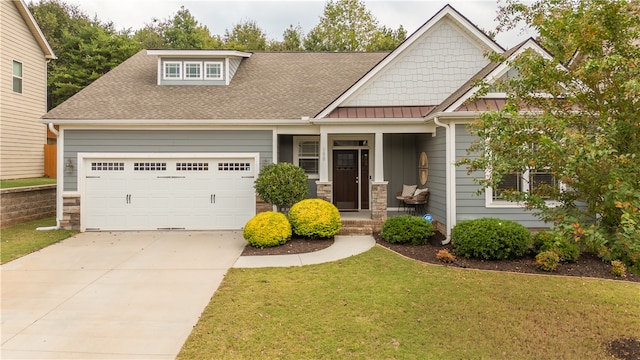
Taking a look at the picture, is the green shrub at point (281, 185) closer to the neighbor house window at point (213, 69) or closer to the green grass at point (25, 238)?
the neighbor house window at point (213, 69)

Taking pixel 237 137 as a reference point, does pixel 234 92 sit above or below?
above

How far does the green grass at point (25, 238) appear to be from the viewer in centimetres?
823

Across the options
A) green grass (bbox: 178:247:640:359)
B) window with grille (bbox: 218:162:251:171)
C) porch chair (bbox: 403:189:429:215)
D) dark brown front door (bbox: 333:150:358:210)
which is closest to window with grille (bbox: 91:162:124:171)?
window with grille (bbox: 218:162:251:171)

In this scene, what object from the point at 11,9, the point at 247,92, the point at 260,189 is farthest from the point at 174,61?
the point at 11,9

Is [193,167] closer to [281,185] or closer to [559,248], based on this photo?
[281,185]

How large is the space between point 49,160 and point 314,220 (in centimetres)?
1345

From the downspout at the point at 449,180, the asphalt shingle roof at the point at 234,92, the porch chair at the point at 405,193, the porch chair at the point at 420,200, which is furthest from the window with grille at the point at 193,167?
the downspout at the point at 449,180

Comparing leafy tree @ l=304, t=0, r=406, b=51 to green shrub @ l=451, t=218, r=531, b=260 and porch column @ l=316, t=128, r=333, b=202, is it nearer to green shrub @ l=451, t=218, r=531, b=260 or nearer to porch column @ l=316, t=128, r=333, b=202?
porch column @ l=316, t=128, r=333, b=202

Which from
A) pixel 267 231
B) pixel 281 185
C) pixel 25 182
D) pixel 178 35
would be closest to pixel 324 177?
pixel 281 185

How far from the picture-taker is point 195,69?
1278cm

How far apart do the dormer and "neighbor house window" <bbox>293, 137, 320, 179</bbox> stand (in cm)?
330

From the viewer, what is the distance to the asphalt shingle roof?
10.8m

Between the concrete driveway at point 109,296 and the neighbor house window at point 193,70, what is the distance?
597 centimetres

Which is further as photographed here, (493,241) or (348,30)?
(348,30)
